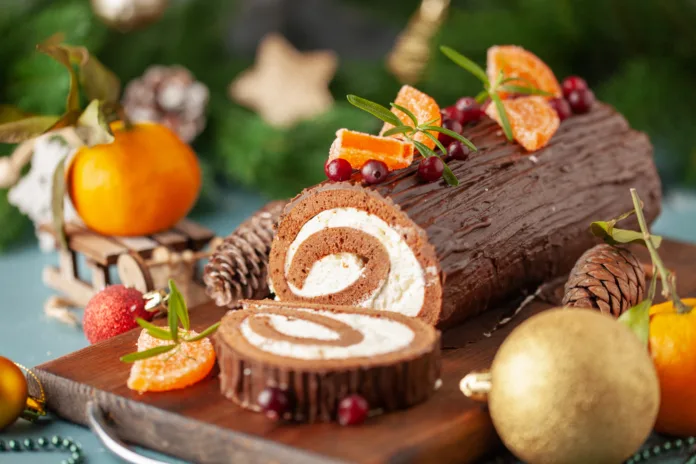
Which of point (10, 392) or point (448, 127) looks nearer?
point (10, 392)

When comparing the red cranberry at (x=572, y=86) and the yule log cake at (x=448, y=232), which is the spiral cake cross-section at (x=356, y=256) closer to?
the yule log cake at (x=448, y=232)

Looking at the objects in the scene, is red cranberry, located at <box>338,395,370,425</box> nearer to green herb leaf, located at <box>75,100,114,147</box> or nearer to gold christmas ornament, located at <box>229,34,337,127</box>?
green herb leaf, located at <box>75,100,114,147</box>

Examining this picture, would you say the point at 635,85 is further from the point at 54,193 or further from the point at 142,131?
the point at 54,193

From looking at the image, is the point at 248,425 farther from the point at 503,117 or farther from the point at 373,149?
the point at 503,117

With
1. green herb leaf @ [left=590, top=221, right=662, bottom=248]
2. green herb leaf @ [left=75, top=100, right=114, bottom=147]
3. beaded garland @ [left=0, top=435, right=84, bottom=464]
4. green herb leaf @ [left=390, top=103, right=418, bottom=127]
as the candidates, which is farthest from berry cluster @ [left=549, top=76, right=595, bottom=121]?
beaded garland @ [left=0, top=435, right=84, bottom=464]

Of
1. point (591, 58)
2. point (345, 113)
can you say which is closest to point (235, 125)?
point (345, 113)

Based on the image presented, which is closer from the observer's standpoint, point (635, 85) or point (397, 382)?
point (397, 382)

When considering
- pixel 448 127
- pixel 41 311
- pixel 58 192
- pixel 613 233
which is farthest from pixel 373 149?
pixel 41 311
